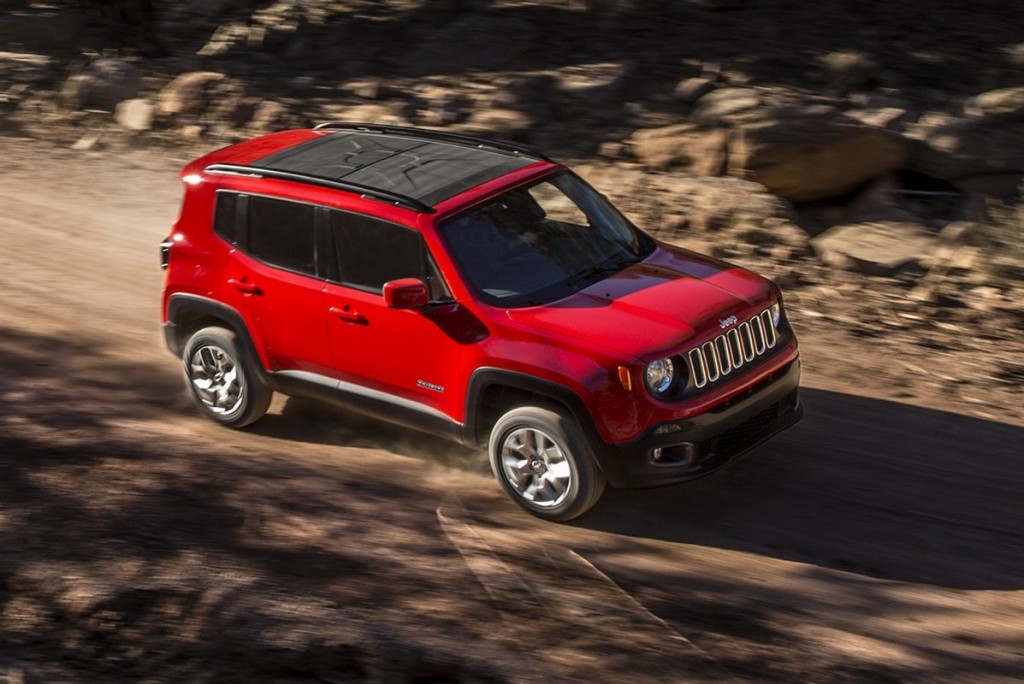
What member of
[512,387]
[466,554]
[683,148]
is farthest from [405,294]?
[683,148]

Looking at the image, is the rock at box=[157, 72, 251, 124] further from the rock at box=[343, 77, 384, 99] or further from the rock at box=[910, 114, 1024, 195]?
the rock at box=[910, 114, 1024, 195]

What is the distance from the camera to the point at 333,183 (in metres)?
7.18

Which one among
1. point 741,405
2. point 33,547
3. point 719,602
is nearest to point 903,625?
point 719,602

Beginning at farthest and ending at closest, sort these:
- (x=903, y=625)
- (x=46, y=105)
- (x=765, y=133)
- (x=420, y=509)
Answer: (x=46, y=105) < (x=765, y=133) < (x=420, y=509) < (x=903, y=625)

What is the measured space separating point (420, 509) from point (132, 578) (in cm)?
158

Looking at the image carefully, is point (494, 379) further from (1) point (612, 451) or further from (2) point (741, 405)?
(2) point (741, 405)

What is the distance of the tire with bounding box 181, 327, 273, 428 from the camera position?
25.6 ft

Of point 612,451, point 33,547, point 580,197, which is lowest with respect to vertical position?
point 33,547

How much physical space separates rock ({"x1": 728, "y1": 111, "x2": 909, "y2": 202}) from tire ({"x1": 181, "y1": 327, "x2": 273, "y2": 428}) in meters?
5.82

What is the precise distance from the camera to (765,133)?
39.4 ft

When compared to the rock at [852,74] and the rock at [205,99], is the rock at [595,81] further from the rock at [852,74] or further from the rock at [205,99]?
the rock at [205,99]

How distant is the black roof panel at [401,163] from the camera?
713cm

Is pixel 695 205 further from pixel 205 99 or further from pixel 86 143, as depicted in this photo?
pixel 86 143

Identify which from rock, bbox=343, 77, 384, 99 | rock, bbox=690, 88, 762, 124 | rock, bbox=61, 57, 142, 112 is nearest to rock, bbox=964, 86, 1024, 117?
rock, bbox=690, 88, 762, 124
